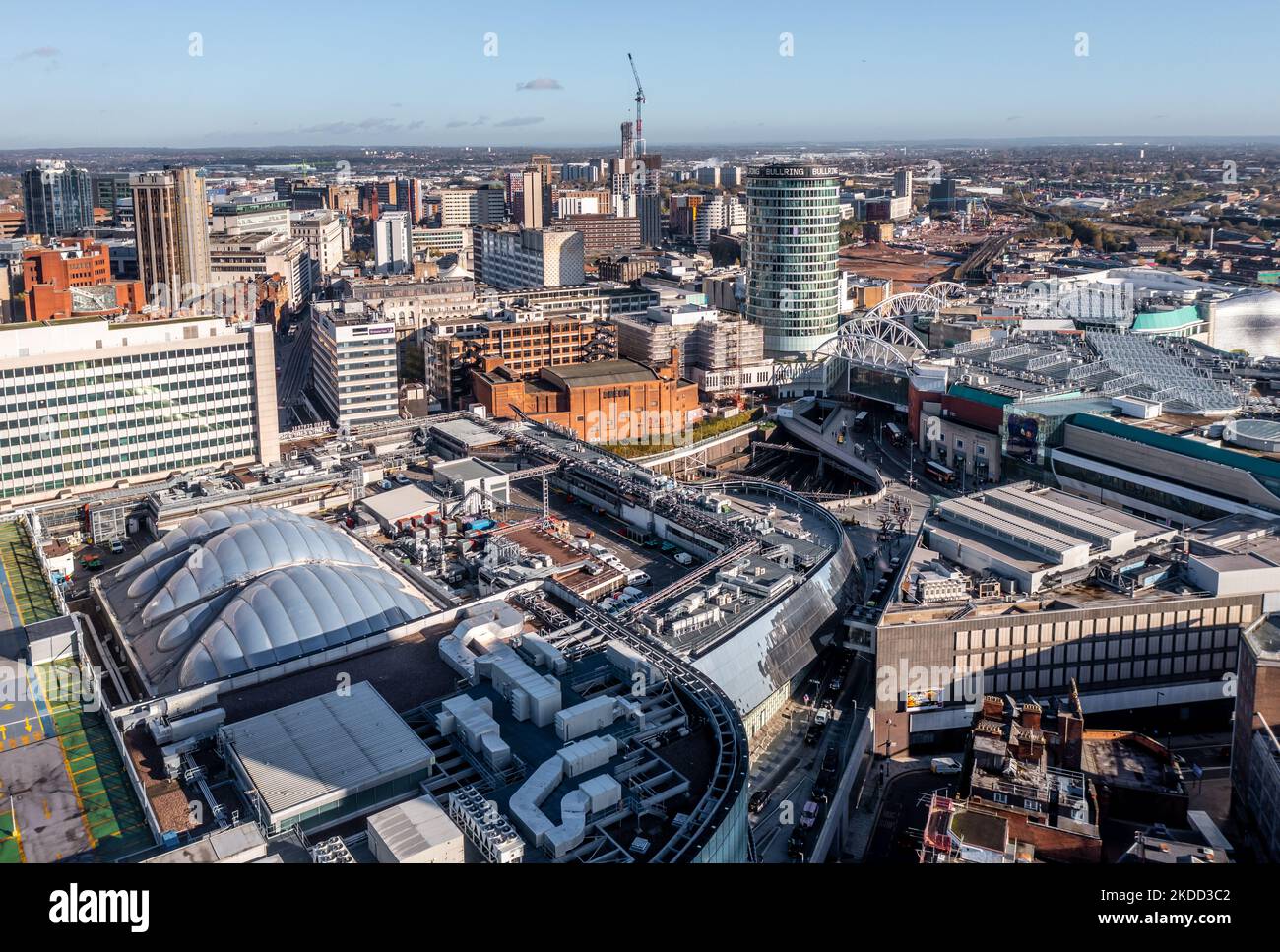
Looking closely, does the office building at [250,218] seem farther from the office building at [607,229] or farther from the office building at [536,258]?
the office building at [607,229]

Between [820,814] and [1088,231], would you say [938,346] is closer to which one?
[820,814]

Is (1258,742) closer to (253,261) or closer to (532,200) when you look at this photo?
(253,261)

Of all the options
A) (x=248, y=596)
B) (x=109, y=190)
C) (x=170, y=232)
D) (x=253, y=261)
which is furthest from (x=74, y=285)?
(x=109, y=190)

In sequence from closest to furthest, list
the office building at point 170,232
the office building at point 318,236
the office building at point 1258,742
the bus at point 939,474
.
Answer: the office building at point 1258,742 → the bus at point 939,474 → the office building at point 170,232 → the office building at point 318,236

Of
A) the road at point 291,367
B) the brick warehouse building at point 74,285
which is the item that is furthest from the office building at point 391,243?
the brick warehouse building at point 74,285

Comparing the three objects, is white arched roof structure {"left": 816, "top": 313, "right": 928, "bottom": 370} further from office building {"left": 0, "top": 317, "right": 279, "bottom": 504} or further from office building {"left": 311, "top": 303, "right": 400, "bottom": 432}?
office building {"left": 0, "top": 317, "right": 279, "bottom": 504}
